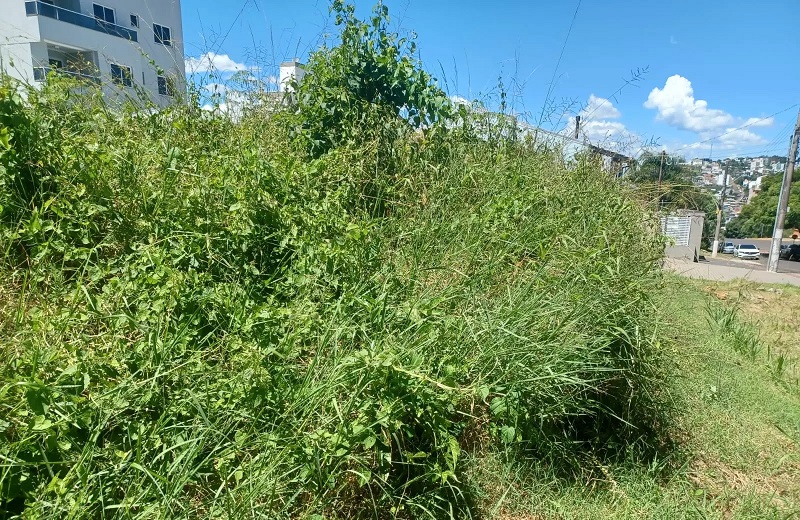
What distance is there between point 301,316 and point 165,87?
3.05 meters

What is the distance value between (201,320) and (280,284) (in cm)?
41

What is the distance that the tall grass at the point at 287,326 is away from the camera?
4.71 ft

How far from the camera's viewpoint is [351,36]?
3562 mm

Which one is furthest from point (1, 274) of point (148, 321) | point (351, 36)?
point (351, 36)

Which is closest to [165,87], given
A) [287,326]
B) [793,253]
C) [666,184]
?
[287,326]

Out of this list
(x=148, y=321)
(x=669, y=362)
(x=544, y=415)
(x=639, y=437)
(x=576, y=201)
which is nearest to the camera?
(x=148, y=321)

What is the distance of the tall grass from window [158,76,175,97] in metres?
0.58

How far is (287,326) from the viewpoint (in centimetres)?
187

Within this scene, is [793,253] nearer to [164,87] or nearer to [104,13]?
[164,87]

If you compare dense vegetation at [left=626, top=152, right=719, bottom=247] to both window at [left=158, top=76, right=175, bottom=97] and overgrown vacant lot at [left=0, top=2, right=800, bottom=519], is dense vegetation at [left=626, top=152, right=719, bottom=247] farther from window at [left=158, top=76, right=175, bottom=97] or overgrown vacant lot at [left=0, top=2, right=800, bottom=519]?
window at [left=158, top=76, right=175, bottom=97]

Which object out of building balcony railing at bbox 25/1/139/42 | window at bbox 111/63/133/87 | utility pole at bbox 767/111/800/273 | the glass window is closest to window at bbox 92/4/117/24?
building balcony railing at bbox 25/1/139/42

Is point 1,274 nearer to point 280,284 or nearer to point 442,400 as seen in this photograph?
point 280,284

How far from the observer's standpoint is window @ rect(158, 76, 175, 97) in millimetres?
3703

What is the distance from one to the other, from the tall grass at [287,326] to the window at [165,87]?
0.58m
